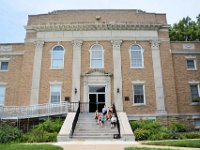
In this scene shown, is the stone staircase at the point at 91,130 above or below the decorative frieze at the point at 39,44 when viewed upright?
below

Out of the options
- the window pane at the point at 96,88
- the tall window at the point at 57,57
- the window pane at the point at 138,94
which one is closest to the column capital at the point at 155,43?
the window pane at the point at 138,94

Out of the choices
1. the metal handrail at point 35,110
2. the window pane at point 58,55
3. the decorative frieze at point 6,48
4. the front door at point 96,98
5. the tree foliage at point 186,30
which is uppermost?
the tree foliage at point 186,30

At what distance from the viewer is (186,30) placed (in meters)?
35.0

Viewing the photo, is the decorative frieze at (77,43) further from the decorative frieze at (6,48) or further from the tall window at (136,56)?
the decorative frieze at (6,48)

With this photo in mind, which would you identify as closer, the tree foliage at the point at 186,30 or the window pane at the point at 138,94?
the window pane at the point at 138,94

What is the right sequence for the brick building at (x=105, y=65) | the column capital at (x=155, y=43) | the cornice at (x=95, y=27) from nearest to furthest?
the brick building at (x=105, y=65) < the column capital at (x=155, y=43) < the cornice at (x=95, y=27)

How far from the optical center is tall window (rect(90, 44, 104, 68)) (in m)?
23.7

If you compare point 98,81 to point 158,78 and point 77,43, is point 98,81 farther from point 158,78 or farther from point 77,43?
point 158,78

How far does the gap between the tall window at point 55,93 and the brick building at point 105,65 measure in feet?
0.33

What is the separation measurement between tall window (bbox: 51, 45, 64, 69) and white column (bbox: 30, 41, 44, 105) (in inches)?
52.4

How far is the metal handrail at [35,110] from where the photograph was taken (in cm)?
1909

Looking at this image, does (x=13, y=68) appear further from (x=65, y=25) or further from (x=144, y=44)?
(x=144, y=44)

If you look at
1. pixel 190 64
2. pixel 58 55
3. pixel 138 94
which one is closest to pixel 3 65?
pixel 58 55

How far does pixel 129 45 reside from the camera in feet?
79.4
